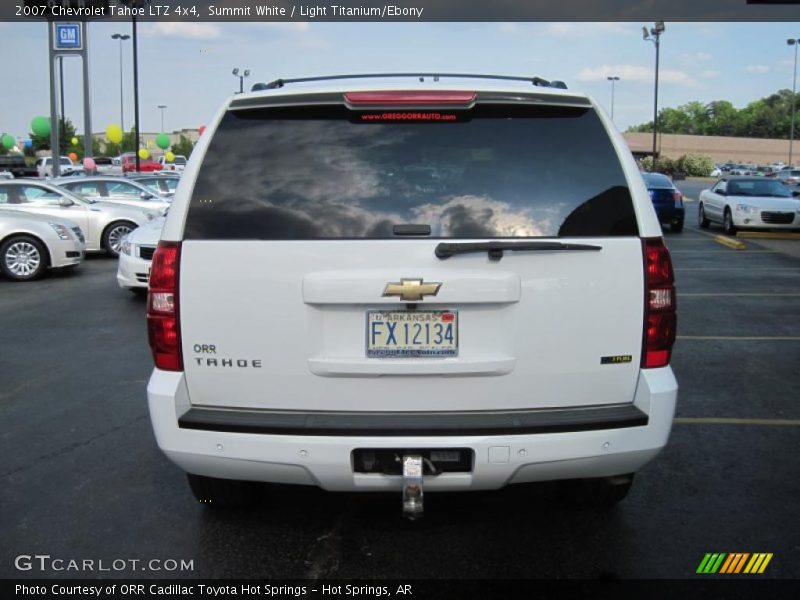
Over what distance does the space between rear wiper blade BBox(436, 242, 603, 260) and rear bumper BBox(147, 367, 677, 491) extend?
0.63 meters

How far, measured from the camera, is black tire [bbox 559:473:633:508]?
409 centimetres

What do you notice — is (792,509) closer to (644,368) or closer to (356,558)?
(644,368)

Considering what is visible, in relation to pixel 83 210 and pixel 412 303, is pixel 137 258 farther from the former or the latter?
pixel 412 303

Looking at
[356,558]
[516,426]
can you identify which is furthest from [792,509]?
[356,558]

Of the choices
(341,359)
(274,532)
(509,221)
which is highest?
(509,221)

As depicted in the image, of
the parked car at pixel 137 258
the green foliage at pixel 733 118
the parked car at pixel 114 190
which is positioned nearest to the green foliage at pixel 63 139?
the parked car at pixel 114 190

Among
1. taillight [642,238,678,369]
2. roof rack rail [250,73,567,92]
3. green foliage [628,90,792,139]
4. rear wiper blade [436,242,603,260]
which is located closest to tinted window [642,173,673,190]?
roof rack rail [250,73,567,92]

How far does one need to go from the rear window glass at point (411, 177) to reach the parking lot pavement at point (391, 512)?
1435 mm

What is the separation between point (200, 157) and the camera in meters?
3.52

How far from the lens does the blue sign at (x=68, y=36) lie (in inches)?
1190

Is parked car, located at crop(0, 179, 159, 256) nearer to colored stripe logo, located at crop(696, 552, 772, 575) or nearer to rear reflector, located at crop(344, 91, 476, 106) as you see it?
rear reflector, located at crop(344, 91, 476, 106)

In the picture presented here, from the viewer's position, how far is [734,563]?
11.9 feet

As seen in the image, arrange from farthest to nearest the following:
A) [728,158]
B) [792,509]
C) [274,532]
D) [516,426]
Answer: [728,158], [792,509], [274,532], [516,426]

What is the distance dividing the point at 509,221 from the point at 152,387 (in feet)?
5.27
